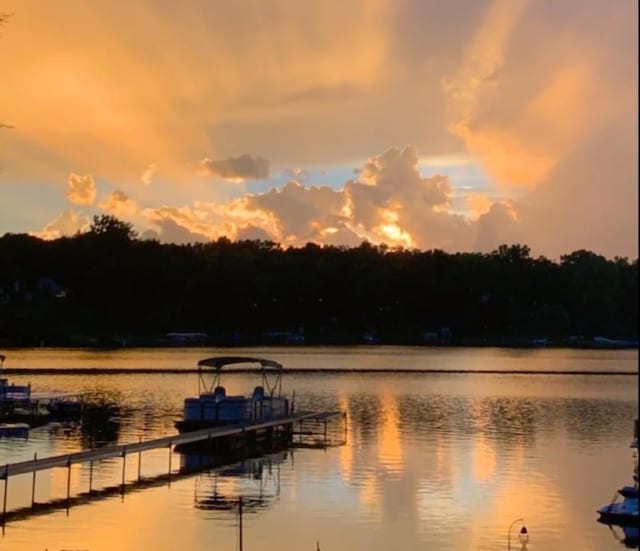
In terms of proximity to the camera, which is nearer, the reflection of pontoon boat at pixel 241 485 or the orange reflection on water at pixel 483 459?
the reflection of pontoon boat at pixel 241 485

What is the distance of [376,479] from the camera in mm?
44750

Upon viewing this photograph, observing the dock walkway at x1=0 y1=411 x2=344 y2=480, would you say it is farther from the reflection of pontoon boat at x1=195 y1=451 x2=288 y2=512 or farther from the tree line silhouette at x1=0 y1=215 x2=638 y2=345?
the tree line silhouette at x1=0 y1=215 x2=638 y2=345

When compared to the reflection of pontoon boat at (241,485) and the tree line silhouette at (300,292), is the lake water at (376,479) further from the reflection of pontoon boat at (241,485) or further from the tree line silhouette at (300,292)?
the tree line silhouette at (300,292)

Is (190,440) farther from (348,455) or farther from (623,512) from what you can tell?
(623,512)

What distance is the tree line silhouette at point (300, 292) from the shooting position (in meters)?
176

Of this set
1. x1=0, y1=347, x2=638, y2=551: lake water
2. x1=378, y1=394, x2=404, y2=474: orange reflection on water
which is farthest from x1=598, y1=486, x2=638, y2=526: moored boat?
x1=378, y1=394, x2=404, y2=474: orange reflection on water

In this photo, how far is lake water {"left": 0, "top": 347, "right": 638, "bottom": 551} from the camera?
112ft

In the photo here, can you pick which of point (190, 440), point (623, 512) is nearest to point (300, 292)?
point (190, 440)

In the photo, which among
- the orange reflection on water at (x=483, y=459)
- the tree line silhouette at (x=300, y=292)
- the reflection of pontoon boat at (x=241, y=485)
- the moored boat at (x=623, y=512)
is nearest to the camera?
the moored boat at (x=623, y=512)

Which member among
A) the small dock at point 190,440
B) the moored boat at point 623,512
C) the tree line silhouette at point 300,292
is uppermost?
the tree line silhouette at point 300,292

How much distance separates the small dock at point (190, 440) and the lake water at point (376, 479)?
2.58 ft

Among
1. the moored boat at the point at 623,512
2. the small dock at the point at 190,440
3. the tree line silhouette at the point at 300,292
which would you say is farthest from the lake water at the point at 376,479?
the tree line silhouette at the point at 300,292

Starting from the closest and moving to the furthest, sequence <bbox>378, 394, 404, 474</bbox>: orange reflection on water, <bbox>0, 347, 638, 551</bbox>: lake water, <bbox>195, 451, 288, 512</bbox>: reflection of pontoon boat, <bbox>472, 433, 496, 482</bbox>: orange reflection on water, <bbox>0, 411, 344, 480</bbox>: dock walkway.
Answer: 1. <bbox>0, 347, 638, 551</bbox>: lake water
2. <bbox>0, 411, 344, 480</bbox>: dock walkway
3. <bbox>195, 451, 288, 512</bbox>: reflection of pontoon boat
4. <bbox>472, 433, 496, 482</bbox>: orange reflection on water
5. <bbox>378, 394, 404, 474</bbox>: orange reflection on water

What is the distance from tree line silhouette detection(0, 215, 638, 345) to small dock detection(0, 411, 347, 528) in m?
114
